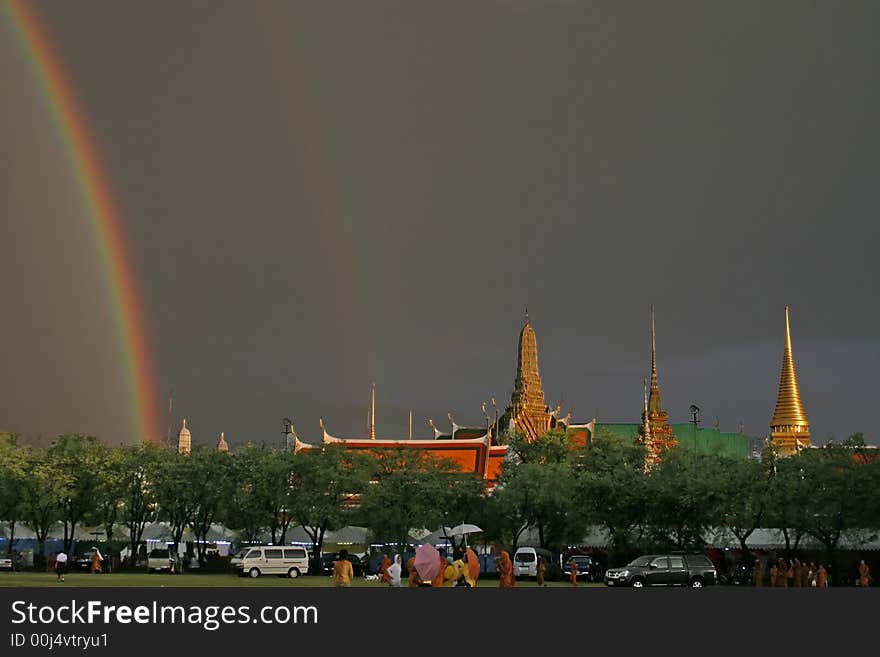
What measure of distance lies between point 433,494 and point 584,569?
37.1 ft

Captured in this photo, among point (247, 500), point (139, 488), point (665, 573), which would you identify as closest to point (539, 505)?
point (247, 500)

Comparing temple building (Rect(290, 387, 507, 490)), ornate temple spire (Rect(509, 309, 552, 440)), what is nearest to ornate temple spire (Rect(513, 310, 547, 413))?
ornate temple spire (Rect(509, 309, 552, 440))

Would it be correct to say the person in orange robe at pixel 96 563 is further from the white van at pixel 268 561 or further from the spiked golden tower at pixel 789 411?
the spiked golden tower at pixel 789 411

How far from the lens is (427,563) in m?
42.1

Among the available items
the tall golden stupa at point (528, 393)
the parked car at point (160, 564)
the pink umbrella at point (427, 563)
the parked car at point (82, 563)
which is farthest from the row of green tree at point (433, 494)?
the tall golden stupa at point (528, 393)

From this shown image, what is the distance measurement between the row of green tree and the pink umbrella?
27998 millimetres

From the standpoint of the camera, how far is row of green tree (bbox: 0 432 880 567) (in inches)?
2616

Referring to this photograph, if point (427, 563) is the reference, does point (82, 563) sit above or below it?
below

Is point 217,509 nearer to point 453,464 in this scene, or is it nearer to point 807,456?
point 453,464

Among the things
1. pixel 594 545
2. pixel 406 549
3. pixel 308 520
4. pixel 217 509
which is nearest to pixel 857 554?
pixel 594 545

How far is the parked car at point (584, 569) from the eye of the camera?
68.1 meters

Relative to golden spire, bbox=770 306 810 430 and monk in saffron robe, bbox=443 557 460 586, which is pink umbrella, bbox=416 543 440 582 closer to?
monk in saffron robe, bbox=443 557 460 586

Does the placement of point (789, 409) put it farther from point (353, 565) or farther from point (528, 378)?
point (353, 565)
